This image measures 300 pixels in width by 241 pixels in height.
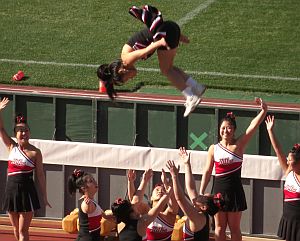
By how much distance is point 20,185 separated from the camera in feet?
41.5

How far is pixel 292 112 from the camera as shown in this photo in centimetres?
1384

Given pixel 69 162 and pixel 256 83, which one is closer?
pixel 69 162

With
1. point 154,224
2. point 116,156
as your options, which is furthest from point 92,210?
point 116,156

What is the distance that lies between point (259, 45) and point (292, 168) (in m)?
8.14

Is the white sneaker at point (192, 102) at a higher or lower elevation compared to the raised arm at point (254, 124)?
higher

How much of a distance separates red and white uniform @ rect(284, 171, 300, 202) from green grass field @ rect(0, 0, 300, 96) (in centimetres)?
641

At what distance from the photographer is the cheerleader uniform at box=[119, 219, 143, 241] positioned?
1062cm

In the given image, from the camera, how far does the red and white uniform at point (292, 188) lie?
1169 cm

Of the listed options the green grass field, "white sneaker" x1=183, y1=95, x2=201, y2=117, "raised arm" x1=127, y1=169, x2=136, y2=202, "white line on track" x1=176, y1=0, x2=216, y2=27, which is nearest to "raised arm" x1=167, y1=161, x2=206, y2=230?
"white sneaker" x1=183, y1=95, x2=201, y2=117

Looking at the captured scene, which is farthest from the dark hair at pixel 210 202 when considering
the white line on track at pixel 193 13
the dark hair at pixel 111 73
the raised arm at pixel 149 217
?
the white line on track at pixel 193 13

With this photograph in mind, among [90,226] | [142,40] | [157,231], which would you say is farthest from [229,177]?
[142,40]

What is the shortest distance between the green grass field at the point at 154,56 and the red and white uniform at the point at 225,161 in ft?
19.4

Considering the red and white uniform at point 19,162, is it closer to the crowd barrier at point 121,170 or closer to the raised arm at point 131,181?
the raised arm at point 131,181

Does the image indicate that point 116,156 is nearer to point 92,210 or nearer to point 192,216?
point 92,210
